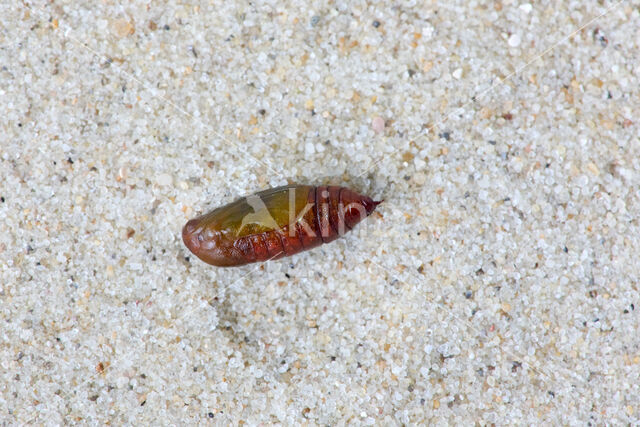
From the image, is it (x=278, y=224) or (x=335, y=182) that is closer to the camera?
(x=278, y=224)

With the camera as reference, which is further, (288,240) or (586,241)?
(586,241)

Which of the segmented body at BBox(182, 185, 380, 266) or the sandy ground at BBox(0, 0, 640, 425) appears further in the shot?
the sandy ground at BBox(0, 0, 640, 425)

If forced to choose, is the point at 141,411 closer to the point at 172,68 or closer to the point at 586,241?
the point at 172,68

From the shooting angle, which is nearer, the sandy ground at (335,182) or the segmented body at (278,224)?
the segmented body at (278,224)

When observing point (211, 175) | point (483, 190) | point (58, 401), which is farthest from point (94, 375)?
point (483, 190)

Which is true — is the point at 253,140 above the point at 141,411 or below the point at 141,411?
above
